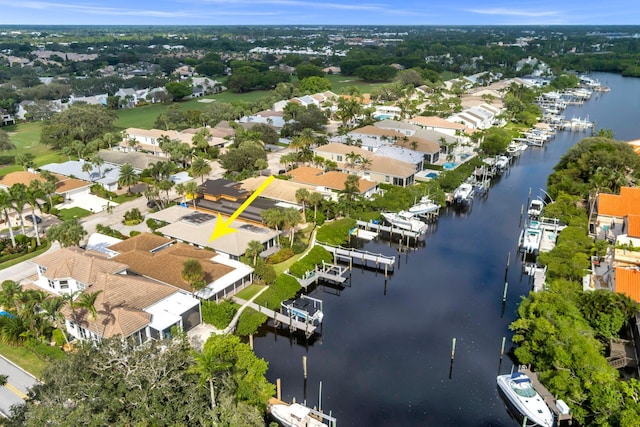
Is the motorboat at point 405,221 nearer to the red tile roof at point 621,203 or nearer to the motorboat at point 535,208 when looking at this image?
the motorboat at point 535,208

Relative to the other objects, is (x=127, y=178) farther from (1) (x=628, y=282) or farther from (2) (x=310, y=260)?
(1) (x=628, y=282)

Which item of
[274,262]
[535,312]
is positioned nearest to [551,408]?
[535,312]

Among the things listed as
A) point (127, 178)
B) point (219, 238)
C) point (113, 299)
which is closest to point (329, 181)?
point (219, 238)

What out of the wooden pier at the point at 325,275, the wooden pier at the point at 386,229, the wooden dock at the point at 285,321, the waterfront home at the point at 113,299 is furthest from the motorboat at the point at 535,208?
the waterfront home at the point at 113,299

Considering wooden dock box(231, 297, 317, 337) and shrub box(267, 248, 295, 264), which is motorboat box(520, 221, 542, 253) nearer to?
shrub box(267, 248, 295, 264)

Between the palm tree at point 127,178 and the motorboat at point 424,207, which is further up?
the palm tree at point 127,178

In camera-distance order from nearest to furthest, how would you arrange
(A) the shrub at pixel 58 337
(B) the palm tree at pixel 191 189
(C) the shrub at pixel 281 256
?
(A) the shrub at pixel 58 337, (C) the shrub at pixel 281 256, (B) the palm tree at pixel 191 189
